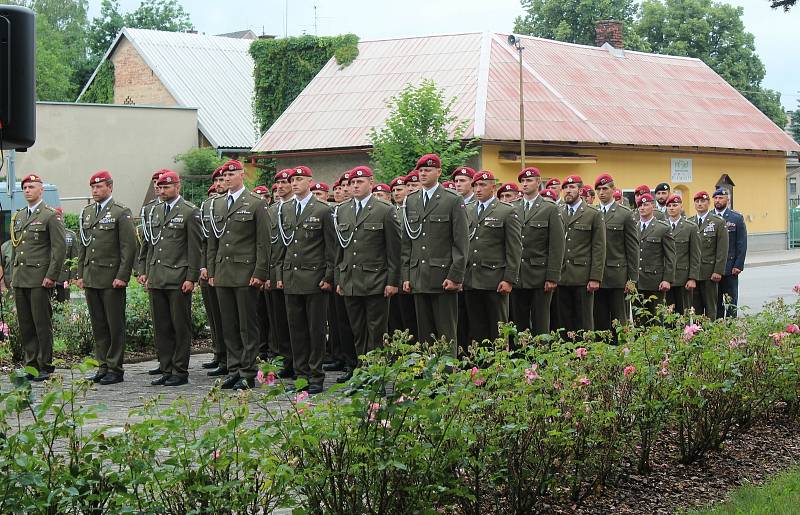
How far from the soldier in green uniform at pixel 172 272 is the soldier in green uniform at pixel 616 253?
4.27 meters

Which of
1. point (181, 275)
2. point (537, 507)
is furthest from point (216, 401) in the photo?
point (181, 275)

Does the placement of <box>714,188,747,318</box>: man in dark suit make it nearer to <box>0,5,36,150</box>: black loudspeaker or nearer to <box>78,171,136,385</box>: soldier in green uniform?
<box>78,171,136,385</box>: soldier in green uniform

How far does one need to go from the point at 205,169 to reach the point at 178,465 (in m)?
38.8

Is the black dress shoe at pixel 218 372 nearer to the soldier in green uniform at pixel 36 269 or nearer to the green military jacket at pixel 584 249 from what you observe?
the soldier in green uniform at pixel 36 269

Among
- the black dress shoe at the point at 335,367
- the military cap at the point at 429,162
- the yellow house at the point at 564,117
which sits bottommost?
the black dress shoe at the point at 335,367

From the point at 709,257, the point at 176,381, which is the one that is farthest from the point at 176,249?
the point at 709,257

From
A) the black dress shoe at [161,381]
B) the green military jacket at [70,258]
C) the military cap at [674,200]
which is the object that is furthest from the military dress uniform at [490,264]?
the green military jacket at [70,258]

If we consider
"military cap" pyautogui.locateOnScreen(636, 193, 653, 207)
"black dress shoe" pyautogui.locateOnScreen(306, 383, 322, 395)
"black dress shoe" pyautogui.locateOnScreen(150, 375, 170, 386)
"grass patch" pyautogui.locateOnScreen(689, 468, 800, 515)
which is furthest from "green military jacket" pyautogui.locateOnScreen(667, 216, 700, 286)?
"grass patch" pyautogui.locateOnScreen(689, 468, 800, 515)

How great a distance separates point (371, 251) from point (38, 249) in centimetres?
364

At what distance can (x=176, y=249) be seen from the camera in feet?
37.3

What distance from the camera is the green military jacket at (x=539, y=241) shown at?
11508mm

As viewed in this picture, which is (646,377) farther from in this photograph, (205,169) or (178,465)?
(205,169)

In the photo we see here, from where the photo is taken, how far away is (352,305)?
10.7m

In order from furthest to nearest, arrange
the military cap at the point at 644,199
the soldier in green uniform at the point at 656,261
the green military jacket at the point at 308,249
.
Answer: the military cap at the point at 644,199
the soldier in green uniform at the point at 656,261
the green military jacket at the point at 308,249
